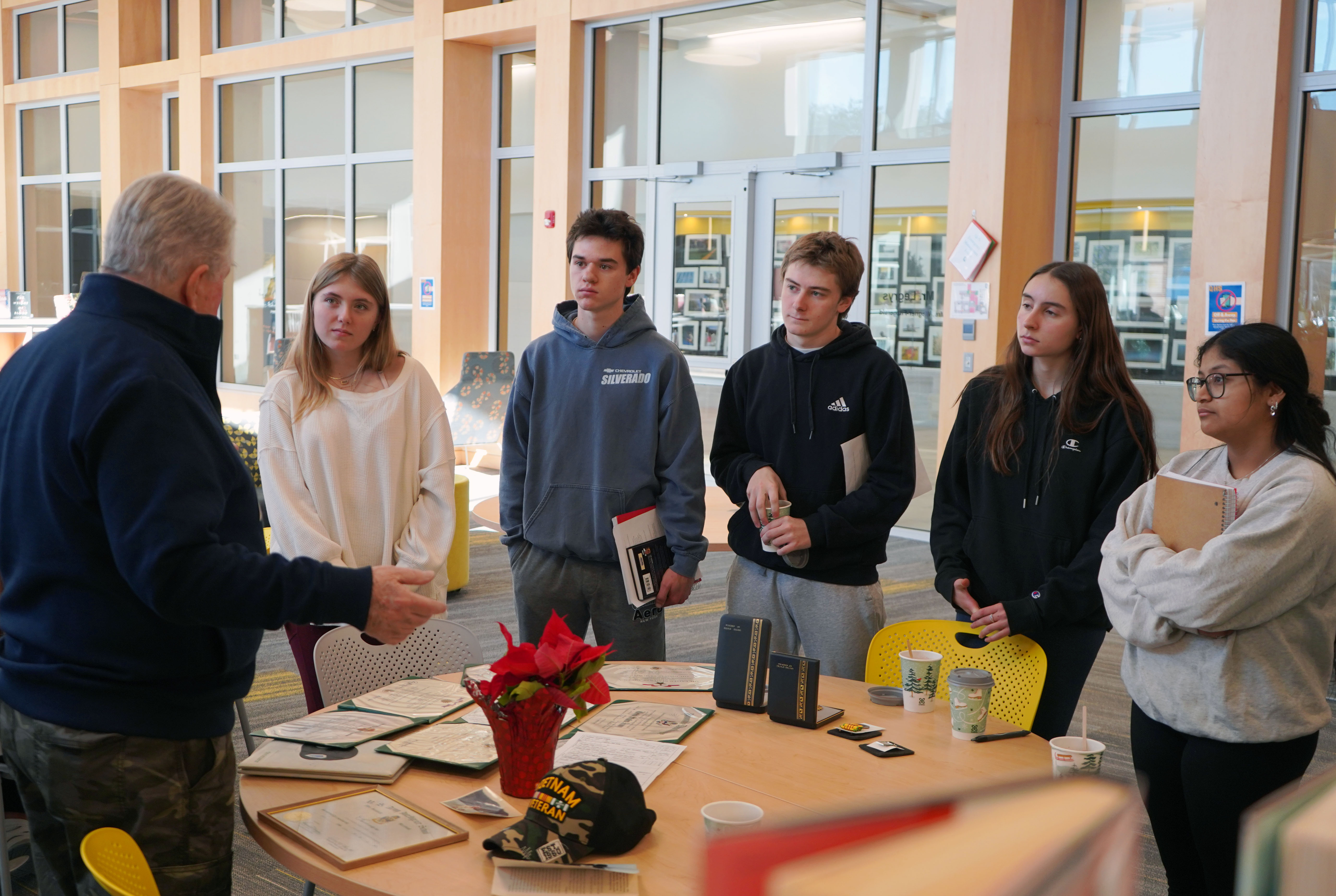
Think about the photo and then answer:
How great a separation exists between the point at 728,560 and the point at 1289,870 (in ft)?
23.8

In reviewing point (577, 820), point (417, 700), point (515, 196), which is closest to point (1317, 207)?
point (417, 700)

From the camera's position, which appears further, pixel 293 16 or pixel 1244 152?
pixel 293 16

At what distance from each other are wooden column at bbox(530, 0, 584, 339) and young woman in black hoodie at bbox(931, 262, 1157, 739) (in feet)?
22.9

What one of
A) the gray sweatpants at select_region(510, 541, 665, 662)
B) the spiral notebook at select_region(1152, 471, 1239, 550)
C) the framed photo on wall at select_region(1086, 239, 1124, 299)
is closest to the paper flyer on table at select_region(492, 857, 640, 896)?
the spiral notebook at select_region(1152, 471, 1239, 550)

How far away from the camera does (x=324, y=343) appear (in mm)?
2832

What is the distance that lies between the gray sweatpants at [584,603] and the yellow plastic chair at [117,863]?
157 centimetres

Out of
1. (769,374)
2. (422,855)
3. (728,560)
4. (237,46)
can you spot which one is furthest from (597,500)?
(237,46)

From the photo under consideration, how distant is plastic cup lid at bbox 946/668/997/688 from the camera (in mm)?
2086

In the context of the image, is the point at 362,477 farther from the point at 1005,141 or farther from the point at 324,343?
the point at 1005,141

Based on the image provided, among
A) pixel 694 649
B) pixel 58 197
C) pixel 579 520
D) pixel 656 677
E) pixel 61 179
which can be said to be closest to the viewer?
pixel 656 677

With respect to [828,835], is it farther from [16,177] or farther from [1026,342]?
[16,177]

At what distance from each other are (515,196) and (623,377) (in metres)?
8.09

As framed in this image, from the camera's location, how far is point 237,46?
40.0 ft

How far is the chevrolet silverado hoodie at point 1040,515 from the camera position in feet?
8.07
